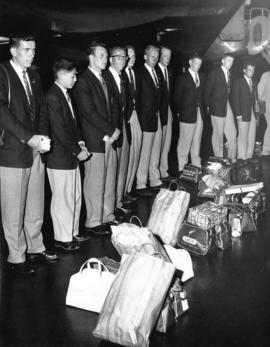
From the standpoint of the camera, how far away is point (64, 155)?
13.1 feet

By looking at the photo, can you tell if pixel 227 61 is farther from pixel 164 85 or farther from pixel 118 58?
pixel 118 58

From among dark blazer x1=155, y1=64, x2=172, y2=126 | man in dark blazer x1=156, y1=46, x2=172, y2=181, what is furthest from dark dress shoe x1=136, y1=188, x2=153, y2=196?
dark blazer x1=155, y1=64, x2=172, y2=126

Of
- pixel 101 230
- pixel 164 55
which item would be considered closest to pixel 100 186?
pixel 101 230

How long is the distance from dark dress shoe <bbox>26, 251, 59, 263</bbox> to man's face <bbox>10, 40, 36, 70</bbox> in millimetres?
1453

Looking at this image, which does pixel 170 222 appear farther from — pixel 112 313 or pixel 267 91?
pixel 267 91

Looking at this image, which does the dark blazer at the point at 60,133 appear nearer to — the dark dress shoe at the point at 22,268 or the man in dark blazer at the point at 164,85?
the dark dress shoe at the point at 22,268

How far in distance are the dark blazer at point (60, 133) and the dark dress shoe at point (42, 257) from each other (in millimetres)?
689

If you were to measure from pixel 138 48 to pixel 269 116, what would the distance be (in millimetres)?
2685

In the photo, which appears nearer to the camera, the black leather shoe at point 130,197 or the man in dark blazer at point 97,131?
the man in dark blazer at point 97,131

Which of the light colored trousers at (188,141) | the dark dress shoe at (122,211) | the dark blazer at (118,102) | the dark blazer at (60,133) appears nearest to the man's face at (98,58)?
the dark blazer at (118,102)

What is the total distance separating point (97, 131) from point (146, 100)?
156 cm

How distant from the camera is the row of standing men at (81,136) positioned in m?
3.57

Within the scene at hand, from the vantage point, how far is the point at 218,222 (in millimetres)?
4332

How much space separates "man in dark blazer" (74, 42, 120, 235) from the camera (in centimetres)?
436
